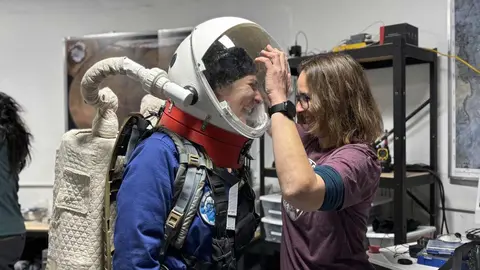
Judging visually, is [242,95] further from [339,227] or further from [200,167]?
[339,227]

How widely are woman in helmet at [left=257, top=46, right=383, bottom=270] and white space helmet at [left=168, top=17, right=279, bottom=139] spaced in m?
0.05

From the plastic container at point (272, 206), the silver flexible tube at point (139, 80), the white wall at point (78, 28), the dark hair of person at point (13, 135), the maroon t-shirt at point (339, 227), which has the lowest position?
the plastic container at point (272, 206)

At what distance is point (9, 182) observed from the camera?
7.65ft

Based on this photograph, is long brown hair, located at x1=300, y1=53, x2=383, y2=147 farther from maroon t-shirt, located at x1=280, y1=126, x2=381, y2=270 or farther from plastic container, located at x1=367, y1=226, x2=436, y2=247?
plastic container, located at x1=367, y1=226, x2=436, y2=247

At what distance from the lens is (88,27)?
3.39 meters

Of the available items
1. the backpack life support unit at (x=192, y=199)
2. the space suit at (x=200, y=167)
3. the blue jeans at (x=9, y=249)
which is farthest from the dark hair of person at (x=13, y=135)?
the space suit at (x=200, y=167)

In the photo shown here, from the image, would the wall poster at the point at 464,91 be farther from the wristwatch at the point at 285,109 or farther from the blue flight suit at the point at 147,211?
the blue flight suit at the point at 147,211

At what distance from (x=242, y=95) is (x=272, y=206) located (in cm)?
145

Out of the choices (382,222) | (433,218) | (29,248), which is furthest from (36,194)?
(433,218)

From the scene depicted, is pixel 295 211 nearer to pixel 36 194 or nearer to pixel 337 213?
pixel 337 213

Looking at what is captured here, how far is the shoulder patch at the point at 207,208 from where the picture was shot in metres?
1.10

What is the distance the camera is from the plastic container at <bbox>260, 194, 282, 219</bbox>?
2.51 meters

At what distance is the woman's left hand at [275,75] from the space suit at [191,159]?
40 mm

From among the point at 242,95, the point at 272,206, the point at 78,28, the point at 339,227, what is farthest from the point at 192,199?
the point at 78,28
